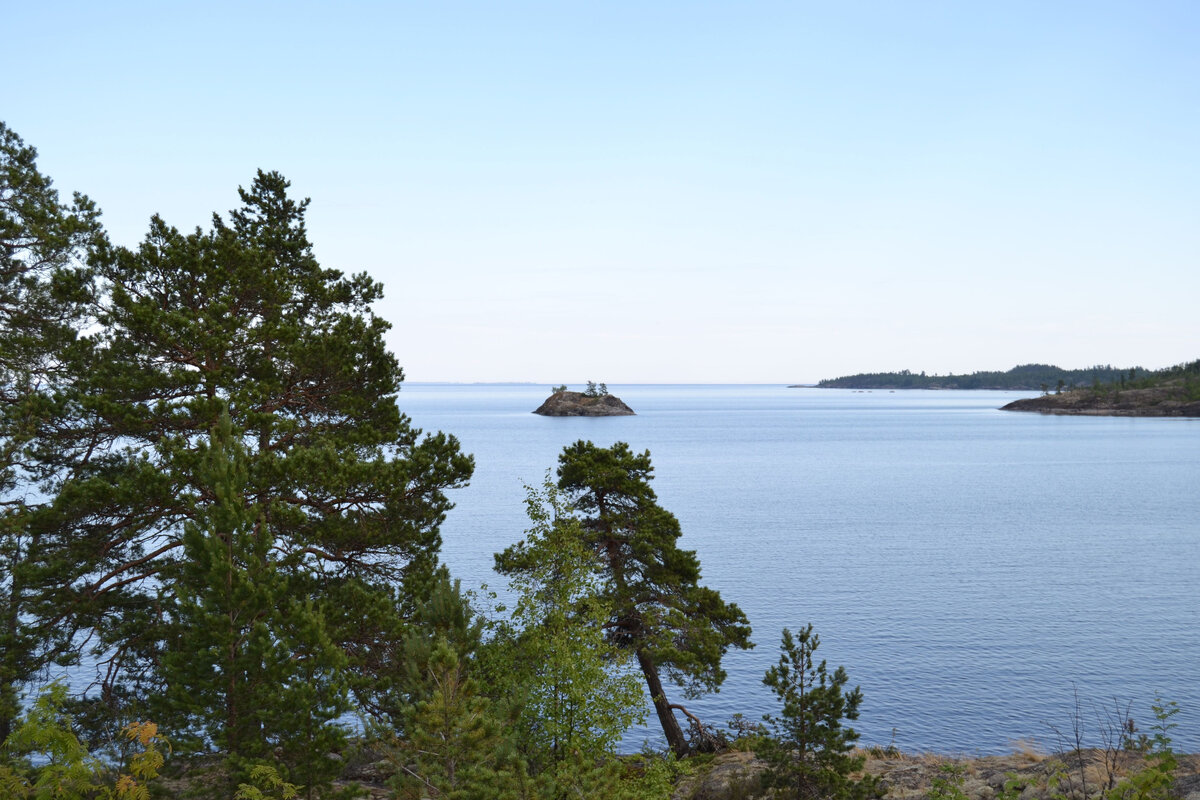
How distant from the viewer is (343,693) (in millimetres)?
15305

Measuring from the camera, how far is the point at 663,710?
84.2ft

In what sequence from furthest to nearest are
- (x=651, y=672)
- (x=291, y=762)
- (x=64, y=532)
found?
(x=651, y=672), (x=64, y=532), (x=291, y=762)

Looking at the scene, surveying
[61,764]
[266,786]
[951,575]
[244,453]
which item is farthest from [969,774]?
[951,575]

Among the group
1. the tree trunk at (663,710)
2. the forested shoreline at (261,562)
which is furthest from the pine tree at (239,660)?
the tree trunk at (663,710)

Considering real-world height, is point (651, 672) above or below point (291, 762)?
below

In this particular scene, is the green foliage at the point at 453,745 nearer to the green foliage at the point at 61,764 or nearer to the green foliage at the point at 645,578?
the green foliage at the point at 61,764

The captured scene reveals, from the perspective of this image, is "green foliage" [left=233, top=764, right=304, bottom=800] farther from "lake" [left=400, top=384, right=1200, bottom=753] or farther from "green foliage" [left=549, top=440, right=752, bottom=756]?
"lake" [left=400, top=384, right=1200, bottom=753]

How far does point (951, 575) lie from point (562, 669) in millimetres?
43699

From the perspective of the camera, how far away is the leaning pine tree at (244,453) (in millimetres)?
17500

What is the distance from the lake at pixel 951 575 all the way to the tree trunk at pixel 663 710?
3874 mm

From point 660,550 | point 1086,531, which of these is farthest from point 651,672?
point 1086,531

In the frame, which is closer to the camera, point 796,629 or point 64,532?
point 64,532

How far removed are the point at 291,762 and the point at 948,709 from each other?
88.5 ft

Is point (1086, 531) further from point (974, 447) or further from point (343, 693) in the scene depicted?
point (974, 447)
